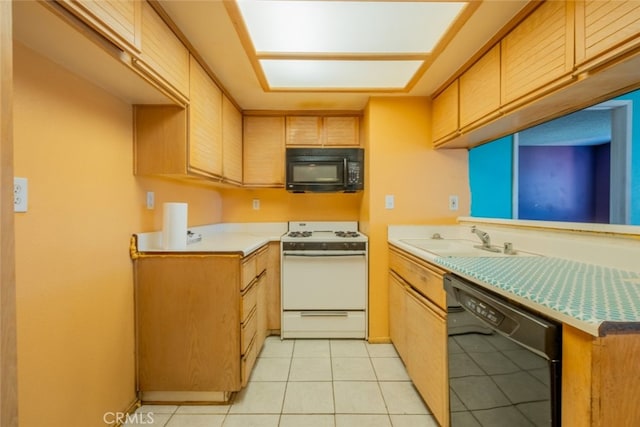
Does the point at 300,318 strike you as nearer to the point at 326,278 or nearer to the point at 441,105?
the point at 326,278

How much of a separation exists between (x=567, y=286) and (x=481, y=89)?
1273 mm

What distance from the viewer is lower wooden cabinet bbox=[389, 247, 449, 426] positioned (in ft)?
4.42

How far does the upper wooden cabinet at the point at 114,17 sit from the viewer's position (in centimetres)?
85

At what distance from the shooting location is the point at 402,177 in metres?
2.37

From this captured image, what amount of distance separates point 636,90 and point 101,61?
2256 millimetres

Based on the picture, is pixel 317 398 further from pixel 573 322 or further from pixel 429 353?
pixel 573 322

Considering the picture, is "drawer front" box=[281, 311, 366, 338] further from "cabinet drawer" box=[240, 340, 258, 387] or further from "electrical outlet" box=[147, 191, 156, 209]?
"electrical outlet" box=[147, 191, 156, 209]

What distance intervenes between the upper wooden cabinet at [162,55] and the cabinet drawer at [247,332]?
4.63ft

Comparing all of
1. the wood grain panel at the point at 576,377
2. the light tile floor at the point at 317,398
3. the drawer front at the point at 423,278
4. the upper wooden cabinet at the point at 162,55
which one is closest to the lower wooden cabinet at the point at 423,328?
the drawer front at the point at 423,278

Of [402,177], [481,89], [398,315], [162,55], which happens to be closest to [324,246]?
[398,315]

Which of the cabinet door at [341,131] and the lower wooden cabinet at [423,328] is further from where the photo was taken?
the cabinet door at [341,131]

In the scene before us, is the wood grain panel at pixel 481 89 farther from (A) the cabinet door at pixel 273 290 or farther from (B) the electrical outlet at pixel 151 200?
(B) the electrical outlet at pixel 151 200

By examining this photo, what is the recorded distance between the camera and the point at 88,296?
50.0 inches

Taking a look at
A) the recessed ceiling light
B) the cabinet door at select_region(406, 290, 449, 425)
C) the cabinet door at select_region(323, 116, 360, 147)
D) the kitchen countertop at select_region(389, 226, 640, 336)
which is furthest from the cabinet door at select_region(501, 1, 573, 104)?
the cabinet door at select_region(323, 116, 360, 147)
